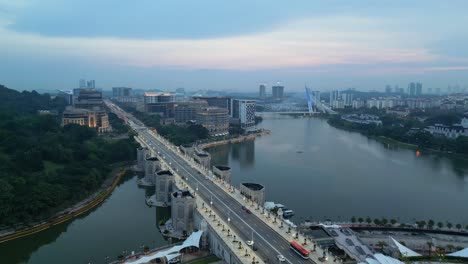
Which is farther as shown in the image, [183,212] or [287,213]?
[287,213]

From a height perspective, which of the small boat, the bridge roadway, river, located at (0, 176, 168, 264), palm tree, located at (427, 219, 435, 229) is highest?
the bridge roadway

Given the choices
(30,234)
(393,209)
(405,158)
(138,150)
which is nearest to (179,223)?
(30,234)

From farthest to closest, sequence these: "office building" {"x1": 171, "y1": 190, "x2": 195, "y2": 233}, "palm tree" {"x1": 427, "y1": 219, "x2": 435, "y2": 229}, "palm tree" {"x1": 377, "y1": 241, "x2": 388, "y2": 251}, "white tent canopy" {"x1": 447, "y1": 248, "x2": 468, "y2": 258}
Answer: "office building" {"x1": 171, "y1": 190, "x2": 195, "y2": 233} → "palm tree" {"x1": 427, "y1": 219, "x2": 435, "y2": 229} → "palm tree" {"x1": 377, "y1": 241, "x2": 388, "y2": 251} → "white tent canopy" {"x1": 447, "y1": 248, "x2": 468, "y2": 258}

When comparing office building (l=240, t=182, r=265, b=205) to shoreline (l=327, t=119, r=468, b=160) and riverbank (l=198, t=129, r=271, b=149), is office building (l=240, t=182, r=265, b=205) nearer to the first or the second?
riverbank (l=198, t=129, r=271, b=149)

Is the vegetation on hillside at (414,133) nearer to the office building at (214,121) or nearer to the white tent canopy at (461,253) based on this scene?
the office building at (214,121)

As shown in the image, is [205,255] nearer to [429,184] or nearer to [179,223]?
[179,223]

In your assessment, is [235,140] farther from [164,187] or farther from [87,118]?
[164,187]

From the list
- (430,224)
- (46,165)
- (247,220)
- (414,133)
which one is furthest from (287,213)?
(414,133)

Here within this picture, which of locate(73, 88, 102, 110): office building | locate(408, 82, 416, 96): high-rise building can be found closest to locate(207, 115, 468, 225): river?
locate(73, 88, 102, 110): office building
